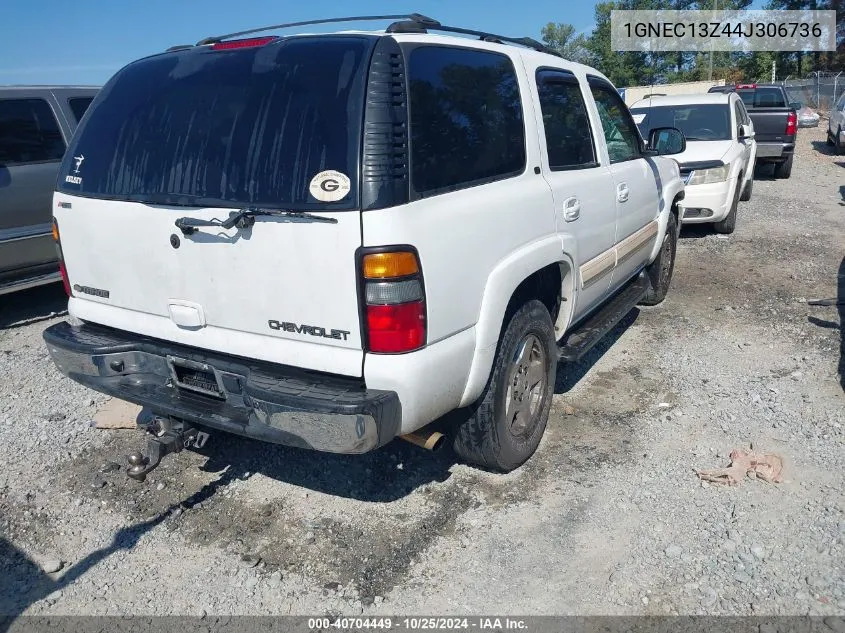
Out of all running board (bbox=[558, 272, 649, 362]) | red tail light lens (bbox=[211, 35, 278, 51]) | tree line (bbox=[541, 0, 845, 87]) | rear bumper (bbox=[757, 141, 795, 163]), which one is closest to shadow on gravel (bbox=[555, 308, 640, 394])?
running board (bbox=[558, 272, 649, 362])

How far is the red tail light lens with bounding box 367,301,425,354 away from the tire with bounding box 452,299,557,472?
73cm

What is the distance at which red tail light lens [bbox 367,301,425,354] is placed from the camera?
2.49 m

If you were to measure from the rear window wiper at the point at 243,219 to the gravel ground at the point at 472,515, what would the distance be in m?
1.44

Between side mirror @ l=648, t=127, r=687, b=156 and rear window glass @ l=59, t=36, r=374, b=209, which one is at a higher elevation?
rear window glass @ l=59, t=36, r=374, b=209

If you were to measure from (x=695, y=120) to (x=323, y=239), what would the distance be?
8.44 m

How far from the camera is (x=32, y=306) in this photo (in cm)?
684

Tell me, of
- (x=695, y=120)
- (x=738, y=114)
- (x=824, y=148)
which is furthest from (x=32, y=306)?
(x=824, y=148)

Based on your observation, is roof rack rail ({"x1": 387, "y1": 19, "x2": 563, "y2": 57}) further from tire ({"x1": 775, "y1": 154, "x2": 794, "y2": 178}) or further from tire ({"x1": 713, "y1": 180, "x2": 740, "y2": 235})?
tire ({"x1": 775, "y1": 154, "x2": 794, "y2": 178})

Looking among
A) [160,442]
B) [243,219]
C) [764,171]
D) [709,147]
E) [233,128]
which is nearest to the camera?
[243,219]

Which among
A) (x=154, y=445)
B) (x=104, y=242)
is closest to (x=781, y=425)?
(x=154, y=445)

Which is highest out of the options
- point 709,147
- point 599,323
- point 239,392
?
point 239,392

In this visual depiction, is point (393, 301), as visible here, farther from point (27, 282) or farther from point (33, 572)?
point (27, 282)

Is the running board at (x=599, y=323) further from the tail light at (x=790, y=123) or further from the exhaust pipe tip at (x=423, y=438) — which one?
the tail light at (x=790, y=123)

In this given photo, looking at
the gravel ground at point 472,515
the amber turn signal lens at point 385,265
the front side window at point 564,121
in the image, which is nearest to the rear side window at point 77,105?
the gravel ground at point 472,515
